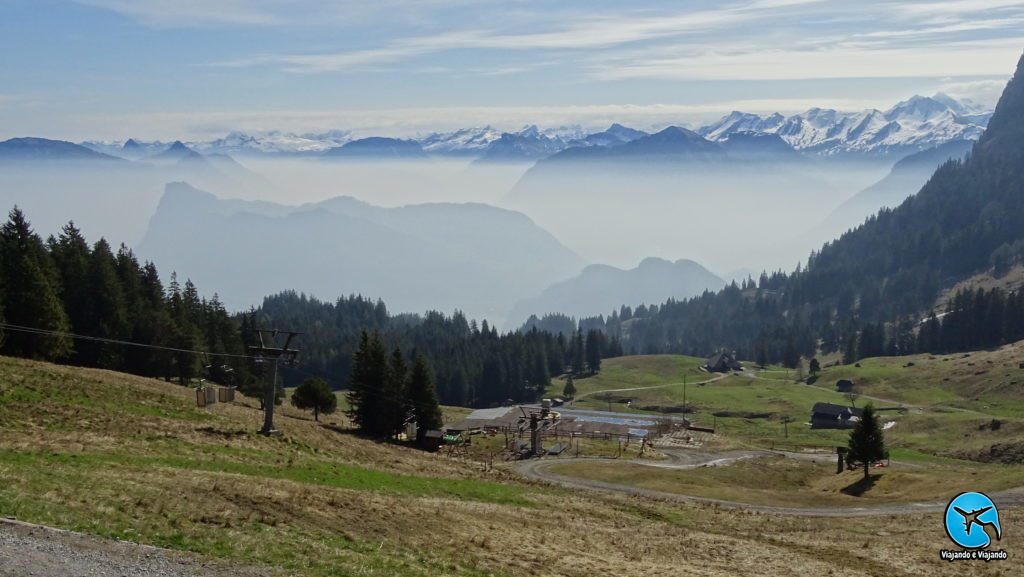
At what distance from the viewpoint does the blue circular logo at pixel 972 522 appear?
39844 millimetres

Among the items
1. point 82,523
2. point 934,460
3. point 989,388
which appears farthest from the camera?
point 989,388

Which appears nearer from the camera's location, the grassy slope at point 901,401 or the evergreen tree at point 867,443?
the evergreen tree at point 867,443

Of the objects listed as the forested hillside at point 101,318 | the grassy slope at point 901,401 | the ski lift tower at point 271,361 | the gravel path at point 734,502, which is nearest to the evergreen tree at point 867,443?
the gravel path at point 734,502

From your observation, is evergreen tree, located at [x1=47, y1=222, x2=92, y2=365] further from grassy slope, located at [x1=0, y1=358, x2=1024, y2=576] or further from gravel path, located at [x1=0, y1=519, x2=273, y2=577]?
gravel path, located at [x1=0, y1=519, x2=273, y2=577]

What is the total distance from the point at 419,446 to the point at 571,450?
2278 cm

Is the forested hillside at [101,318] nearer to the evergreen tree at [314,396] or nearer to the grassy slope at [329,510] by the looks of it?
the evergreen tree at [314,396]

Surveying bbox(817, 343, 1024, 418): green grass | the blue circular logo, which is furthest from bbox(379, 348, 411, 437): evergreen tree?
bbox(817, 343, 1024, 418): green grass

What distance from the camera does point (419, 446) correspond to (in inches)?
3039

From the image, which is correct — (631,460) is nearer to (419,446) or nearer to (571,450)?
(571,450)

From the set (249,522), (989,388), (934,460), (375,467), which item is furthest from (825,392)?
(249,522)

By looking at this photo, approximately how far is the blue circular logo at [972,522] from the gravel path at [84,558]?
32.3m

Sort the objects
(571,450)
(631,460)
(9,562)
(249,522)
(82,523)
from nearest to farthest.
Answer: (9,562), (82,523), (249,522), (631,460), (571,450)

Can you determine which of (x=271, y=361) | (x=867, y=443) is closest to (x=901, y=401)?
(x=867, y=443)

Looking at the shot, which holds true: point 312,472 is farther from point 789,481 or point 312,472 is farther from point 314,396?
point 789,481
